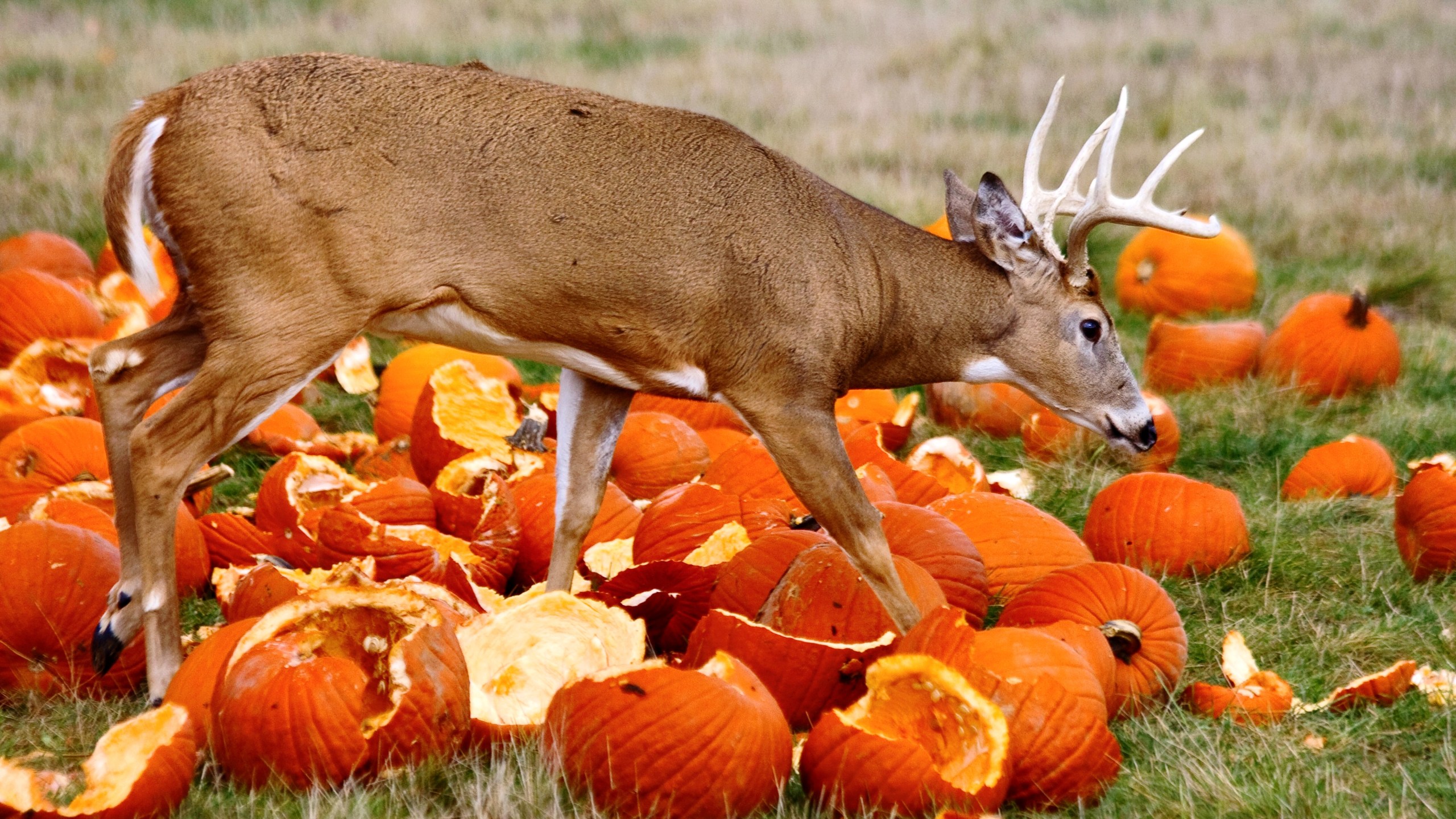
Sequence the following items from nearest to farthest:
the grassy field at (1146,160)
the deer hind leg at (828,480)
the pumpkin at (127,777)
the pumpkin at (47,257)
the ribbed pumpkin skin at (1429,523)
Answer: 1. the pumpkin at (127,777)
2. the grassy field at (1146,160)
3. the deer hind leg at (828,480)
4. the ribbed pumpkin skin at (1429,523)
5. the pumpkin at (47,257)

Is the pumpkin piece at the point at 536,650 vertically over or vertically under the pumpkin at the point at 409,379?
over

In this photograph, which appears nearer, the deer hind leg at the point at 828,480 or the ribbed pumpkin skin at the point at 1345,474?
the deer hind leg at the point at 828,480

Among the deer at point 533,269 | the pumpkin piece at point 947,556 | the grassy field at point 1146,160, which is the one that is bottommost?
the grassy field at point 1146,160

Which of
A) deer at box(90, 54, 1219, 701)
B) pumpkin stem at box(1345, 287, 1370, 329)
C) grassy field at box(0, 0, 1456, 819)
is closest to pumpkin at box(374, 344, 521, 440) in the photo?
grassy field at box(0, 0, 1456, 819)

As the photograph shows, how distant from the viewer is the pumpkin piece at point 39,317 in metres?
6.38

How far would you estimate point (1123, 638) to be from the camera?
4.04 meters

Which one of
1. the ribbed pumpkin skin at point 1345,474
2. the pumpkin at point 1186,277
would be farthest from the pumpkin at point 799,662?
the pumpkin at point 1186,277

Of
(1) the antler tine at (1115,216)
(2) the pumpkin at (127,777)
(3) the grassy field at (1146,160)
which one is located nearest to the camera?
(2) the pumpkin at (127,777)

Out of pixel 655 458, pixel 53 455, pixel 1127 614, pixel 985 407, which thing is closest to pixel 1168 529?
pixel 1127 614

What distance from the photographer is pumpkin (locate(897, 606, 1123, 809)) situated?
3.49m

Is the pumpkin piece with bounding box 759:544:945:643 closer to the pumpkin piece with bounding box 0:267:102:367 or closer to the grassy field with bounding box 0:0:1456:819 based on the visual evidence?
the grassy field with bounding box 0:0:1456:819

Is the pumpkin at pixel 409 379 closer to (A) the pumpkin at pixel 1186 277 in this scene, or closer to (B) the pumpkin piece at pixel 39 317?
(B) the pumpkin piece at pixel 39 317

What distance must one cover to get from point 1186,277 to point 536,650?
551 cm

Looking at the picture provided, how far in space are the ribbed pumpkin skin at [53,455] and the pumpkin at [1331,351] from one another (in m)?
4.90
